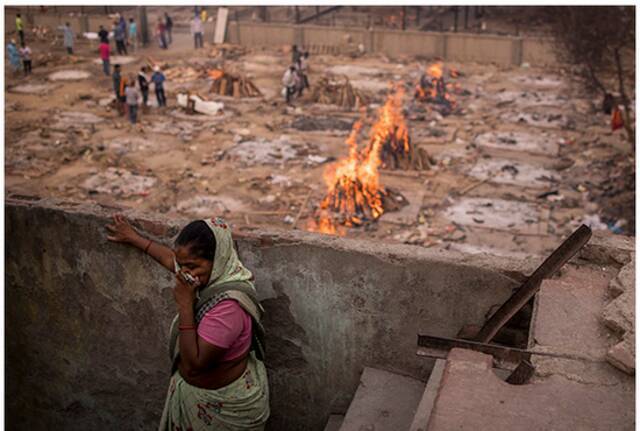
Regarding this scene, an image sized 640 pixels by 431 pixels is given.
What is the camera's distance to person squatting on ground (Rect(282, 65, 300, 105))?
1802 centimetres

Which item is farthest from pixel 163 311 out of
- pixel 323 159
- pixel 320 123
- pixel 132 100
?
pixel 132 100

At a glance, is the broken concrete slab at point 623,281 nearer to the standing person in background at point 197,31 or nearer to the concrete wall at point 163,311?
the concrete wall at point 163,311

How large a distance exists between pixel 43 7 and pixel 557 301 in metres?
29.4

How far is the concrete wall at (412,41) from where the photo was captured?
2339 centimetres

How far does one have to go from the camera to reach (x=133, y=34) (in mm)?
25594

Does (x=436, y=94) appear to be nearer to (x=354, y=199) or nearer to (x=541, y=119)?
(x=541, y=119)

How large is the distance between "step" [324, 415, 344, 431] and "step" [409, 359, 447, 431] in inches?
51.1

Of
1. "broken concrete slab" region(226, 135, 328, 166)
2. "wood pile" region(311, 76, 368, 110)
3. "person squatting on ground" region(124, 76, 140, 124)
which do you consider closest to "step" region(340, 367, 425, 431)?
"broken concrete slab" region(226, 135, 328, 166)

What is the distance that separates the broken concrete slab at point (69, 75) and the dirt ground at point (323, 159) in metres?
0.25

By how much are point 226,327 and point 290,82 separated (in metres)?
15.4

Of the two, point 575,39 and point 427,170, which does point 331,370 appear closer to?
point 427,170

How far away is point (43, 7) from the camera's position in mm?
28453

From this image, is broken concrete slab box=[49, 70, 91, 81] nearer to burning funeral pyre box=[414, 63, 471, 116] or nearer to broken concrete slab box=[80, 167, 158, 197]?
broken concrete slab box=[80, 167, 158, 197]

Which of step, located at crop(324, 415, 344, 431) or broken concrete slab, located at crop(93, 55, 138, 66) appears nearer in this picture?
step, located at crop(324, 415, 344, 431)
